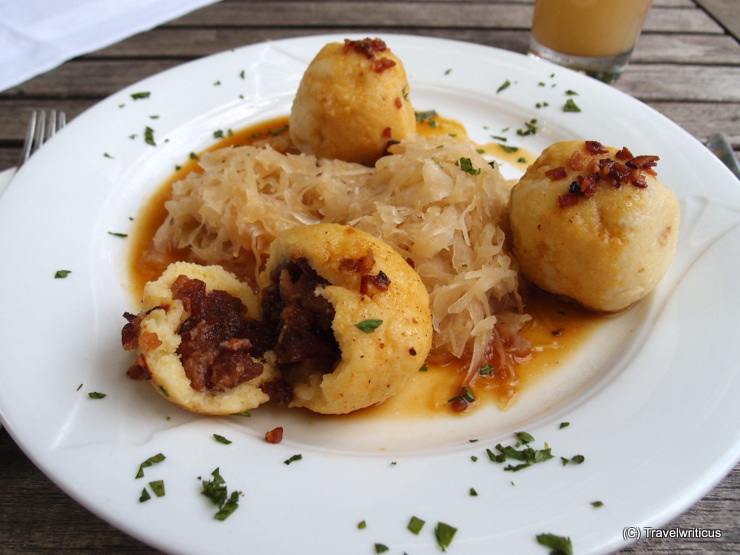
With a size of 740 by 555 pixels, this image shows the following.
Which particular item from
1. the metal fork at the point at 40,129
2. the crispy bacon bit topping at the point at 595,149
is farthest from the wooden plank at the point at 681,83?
the metal fork at the point at 40,129

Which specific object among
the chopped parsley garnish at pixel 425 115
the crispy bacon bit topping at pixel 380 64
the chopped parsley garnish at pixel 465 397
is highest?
the crispy bacon bit topping at pixel 380 64

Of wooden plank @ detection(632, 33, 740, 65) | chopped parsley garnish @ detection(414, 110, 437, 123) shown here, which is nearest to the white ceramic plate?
chopped parsley garnish @ detection(414, 110, 437, 123)

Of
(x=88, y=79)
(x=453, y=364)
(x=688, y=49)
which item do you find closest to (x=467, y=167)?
(x=453, y=364)

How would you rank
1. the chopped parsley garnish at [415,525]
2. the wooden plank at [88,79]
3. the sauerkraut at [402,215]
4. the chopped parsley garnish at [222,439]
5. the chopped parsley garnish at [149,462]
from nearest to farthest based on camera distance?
1. the chopped parsley garnish at [415,525]
2. the chopped parsley garnish at [149,462]
3. the chopped parsley garnish at [222,439]
4. the sauerkraut at [402,215]
5. the wooden plank at [88,79]

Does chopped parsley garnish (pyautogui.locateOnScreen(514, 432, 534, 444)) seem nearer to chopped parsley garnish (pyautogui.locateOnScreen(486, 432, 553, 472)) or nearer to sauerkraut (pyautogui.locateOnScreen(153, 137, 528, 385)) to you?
chopped parsley garnish (pyautogui.locateOnScreen(486, 432, 553, 472))

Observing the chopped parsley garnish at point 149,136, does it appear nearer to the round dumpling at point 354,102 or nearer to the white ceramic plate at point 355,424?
the white ceramic plate at point 355,424

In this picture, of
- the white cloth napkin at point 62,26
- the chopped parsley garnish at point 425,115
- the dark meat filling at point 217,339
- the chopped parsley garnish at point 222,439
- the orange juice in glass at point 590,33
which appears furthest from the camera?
the white cloth napkin at point 62,26

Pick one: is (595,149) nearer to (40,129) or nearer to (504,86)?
(504,86)

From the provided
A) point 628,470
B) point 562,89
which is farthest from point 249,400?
point 562,89
